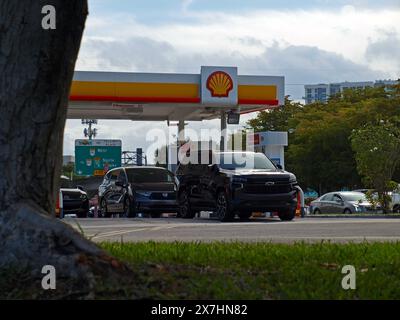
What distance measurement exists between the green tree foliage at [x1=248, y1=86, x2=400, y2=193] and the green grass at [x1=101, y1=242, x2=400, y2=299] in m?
45.3

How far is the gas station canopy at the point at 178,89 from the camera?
32094mm

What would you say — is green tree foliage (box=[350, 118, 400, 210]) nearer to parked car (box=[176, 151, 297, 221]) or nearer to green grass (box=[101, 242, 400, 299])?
parked car (box=[176, 151, 297, 221])

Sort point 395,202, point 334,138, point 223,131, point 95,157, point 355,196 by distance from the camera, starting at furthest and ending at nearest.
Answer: point 334,138 < point 95,157 < point 355,196 < point 223,131 < point 395,202

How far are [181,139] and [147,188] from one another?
11988 millimetres

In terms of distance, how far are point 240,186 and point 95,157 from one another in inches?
1373

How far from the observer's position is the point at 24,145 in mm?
6863

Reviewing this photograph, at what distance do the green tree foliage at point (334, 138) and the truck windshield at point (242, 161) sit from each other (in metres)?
31.7

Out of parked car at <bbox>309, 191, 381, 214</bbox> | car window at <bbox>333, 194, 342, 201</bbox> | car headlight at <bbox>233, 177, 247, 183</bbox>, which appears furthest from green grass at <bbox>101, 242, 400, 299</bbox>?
car window at <bbox>333, 194, 342, 201</bbox>

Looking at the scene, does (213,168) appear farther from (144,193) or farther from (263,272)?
(263,272)

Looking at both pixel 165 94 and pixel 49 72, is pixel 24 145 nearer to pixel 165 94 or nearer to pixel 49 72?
pixel 49 72

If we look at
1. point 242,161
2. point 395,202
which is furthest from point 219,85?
point 242,161

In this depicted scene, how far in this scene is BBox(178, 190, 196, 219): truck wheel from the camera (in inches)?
910

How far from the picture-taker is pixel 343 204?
37.5m

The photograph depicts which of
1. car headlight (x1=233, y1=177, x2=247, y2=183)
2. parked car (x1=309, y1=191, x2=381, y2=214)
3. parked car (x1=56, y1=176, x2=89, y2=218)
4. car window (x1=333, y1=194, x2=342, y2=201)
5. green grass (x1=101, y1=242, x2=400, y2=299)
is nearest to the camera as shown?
green grass (x1=101, y1=242, x2=400, y2=299)
